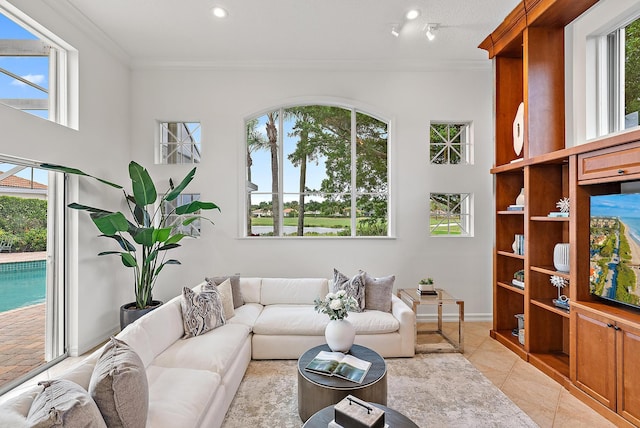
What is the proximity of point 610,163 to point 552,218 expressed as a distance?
2.36 feet

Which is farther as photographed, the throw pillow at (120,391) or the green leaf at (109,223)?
the green leaf at (109,223)

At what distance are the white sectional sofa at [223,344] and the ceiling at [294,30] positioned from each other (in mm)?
2899

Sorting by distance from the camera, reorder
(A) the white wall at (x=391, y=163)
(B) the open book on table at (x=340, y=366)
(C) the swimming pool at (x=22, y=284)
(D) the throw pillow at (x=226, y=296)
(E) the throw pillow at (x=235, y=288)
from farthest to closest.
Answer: (A) the white wall at (x=391, y=163) → (E) the throw pillow at (x=235, y=288) → (D) the throw pillow at (x=226, y=296) → (C) the swimming pool at (x=22, y=284) → (B) the open book on table at (x=340, y=366)

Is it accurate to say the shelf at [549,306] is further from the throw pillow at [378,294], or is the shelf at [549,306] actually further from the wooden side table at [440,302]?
the throw pillow at [378,294]

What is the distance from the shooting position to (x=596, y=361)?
2.45 m

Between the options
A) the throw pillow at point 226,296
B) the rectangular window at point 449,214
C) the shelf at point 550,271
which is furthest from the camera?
the rectangular window at point 449,214

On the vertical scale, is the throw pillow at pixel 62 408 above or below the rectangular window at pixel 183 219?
below

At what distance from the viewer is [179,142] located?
4555 millimetres

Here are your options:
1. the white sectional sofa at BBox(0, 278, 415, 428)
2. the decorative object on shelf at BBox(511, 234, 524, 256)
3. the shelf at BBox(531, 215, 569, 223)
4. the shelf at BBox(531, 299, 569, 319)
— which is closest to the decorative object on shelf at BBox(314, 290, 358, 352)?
the white sectional sofa at BBox(0, 278, 415, 428)

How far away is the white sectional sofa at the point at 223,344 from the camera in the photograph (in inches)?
67.4

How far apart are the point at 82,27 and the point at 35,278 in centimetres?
262

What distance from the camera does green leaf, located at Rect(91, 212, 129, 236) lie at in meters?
3.14

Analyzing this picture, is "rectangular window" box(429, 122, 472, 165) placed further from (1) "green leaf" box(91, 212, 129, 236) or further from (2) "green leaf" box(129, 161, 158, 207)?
(1) "green leaf" box(91, 212, 129, 236)

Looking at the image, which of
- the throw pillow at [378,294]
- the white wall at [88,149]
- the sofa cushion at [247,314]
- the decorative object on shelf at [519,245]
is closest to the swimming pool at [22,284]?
the white wall at [88,149]
